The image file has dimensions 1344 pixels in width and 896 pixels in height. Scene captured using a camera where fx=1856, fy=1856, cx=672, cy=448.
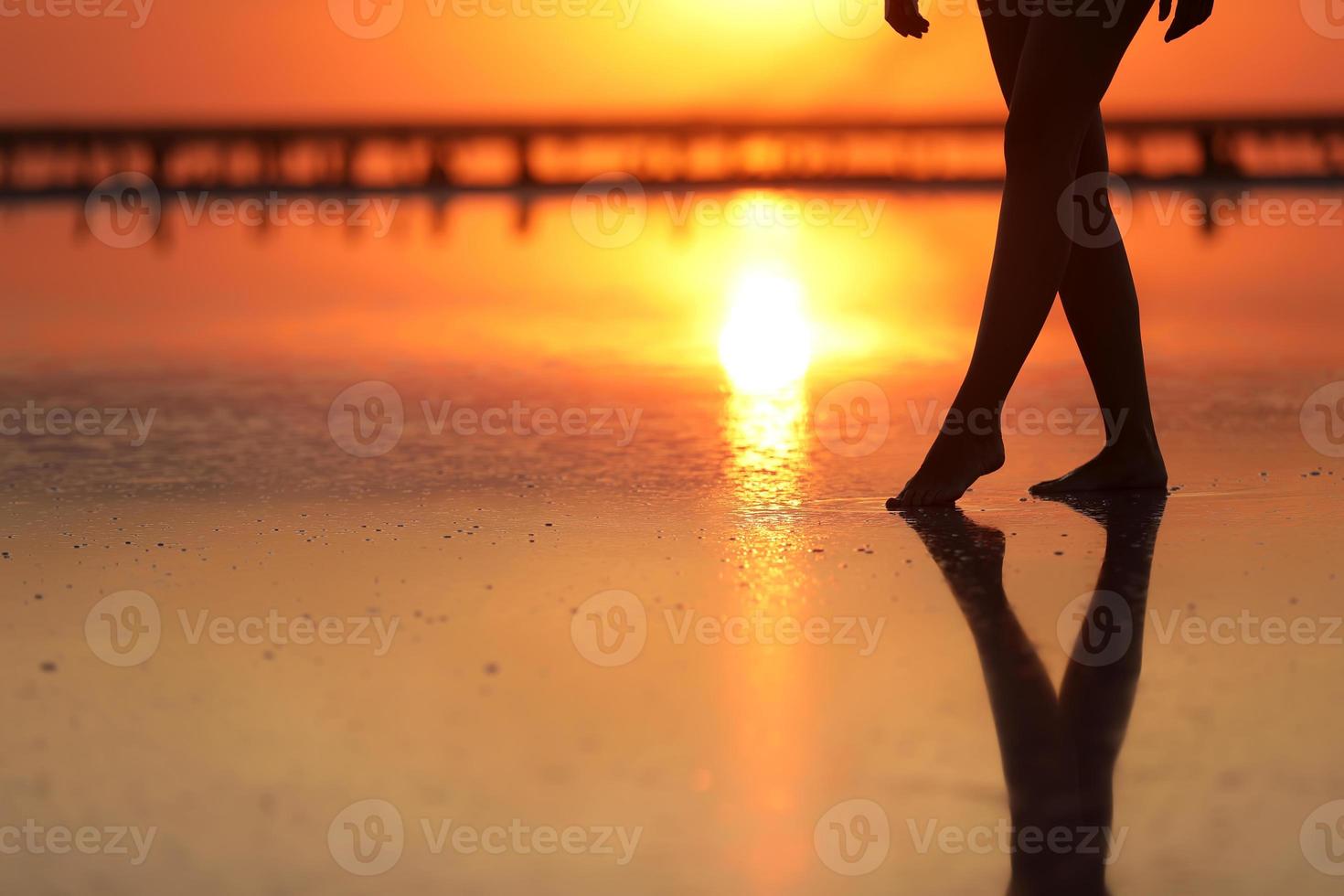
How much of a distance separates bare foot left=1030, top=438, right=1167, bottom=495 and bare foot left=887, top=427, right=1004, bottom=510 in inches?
6.6

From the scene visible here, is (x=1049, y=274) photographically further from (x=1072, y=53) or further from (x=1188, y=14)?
(x=1188, y=14)

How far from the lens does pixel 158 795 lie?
76.5 inches

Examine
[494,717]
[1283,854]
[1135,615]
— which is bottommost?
[1283,854]

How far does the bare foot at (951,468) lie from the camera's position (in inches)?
148

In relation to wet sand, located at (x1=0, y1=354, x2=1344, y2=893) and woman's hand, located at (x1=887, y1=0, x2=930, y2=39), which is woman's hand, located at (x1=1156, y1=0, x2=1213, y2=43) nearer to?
woman's hand, located at (x1=887, y1=0, x2=930, y2=39)

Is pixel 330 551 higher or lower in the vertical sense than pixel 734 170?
lower

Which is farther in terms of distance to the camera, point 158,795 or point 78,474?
point 78,474

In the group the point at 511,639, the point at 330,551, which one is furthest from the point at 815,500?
the point at 511,639

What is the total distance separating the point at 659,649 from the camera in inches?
100

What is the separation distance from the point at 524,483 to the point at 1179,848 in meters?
2.50

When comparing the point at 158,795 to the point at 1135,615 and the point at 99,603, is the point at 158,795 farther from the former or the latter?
the point at 1135,615

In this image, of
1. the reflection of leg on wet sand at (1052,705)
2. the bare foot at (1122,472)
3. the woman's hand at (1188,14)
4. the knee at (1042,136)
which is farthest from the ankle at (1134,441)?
the woman's hand at (1188,14)

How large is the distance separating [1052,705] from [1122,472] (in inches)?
68.6

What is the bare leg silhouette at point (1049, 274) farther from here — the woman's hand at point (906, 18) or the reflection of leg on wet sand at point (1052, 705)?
the reflection of leg on wet sand at point (1052, 705)
